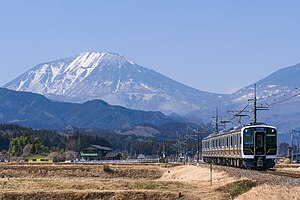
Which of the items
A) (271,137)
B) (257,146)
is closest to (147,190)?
(257,146)

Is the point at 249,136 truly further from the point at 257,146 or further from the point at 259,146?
the point at 259,146

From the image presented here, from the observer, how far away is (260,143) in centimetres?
5881

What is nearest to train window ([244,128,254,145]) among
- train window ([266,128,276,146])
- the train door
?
the train door

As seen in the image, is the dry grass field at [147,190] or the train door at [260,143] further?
the train door at [260,143]

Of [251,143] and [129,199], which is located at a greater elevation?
[251,143]

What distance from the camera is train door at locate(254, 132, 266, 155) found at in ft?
192

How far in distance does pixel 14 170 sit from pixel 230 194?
47.1 meters

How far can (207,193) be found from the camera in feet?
125

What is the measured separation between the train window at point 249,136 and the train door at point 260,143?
0.34 metres

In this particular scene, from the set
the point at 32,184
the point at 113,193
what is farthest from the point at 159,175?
the point at 113,193

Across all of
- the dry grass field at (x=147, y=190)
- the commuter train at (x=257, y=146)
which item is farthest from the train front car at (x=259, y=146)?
the dry grass field at (x=147, y=190)

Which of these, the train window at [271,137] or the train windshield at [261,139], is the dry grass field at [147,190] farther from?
the train window at [271,137]

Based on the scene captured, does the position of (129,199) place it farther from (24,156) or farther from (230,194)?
(24,156)

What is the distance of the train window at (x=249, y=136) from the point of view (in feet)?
193
